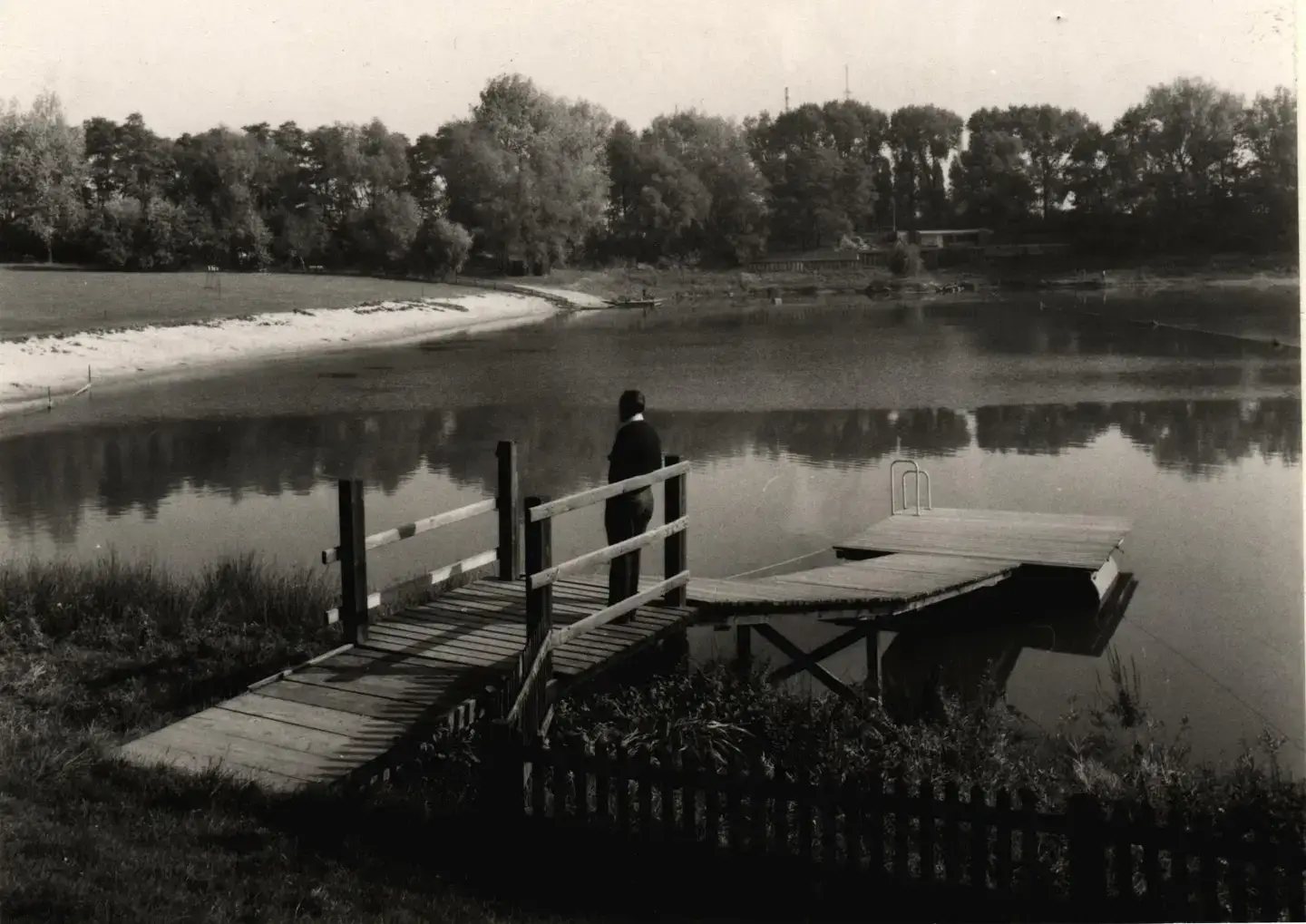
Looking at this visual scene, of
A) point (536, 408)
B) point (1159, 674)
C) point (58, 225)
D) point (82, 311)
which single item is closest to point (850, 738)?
point (1159, 674)

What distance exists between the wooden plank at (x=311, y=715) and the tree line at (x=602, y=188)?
4358 cm

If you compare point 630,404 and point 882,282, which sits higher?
point 882,282

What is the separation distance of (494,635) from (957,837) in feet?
14.3

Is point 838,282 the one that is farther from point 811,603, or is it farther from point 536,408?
point 811,603

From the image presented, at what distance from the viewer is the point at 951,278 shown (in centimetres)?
8444

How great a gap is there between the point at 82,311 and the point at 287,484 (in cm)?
2280

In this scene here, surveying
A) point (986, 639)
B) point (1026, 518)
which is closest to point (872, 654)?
point (986, 639)

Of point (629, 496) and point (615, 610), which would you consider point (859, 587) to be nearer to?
point (629, 496)

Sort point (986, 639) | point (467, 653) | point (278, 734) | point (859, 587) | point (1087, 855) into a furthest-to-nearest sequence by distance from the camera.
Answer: point (986, 639)
point (859, 587)
point (467, 653)
point (278, 734)
point (1087, 855)

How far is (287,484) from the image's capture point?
74.6 ft

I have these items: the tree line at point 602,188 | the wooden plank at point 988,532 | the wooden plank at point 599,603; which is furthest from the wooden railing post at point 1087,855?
the tree line at point 602,188

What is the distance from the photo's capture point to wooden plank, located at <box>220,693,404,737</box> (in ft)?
25.8

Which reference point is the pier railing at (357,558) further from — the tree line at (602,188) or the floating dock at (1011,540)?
the tree line at (602,188)

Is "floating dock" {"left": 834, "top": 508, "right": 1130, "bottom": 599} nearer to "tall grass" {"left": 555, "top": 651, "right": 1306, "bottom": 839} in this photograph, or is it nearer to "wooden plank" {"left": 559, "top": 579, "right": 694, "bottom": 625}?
"tall grass" {"left": 555, "top": 651, "right": 1306, "bottom": 839}
